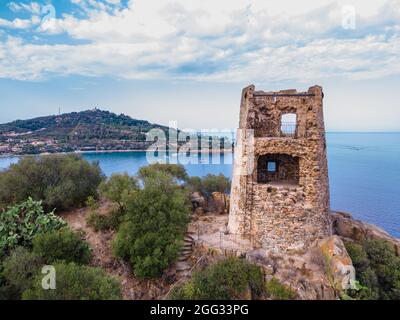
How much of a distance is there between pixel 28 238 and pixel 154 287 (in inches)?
221

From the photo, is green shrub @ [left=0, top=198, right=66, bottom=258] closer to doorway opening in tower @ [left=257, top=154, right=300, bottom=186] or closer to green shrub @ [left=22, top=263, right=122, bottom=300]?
green shrub @ [left=22, top=263, right=122, bottom=300]

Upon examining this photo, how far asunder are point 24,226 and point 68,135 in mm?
73804

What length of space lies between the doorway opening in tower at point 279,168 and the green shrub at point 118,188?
22.5 feet

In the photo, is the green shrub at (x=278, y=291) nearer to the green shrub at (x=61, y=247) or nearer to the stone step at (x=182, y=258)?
the stone step at (x=182, y=258)

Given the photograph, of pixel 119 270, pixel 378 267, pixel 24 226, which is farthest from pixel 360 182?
pixel 24 226

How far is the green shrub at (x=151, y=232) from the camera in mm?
11203

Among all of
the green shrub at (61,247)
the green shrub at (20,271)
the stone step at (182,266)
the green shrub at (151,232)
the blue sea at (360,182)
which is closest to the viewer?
the green shrub at (20,271)

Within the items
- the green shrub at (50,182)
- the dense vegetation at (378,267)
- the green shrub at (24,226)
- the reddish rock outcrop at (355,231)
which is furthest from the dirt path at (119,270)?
the reddish rock outcrop at (355,231)

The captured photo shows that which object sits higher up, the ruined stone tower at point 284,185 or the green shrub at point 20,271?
the ruined stone tower at point 284,185

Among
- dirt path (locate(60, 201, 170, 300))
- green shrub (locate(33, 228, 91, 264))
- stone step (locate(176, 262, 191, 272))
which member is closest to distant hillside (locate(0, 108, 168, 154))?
dirt path (locate(60, 201, 170, 300))

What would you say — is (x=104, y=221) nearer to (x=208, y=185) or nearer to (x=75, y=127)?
(x=208, y=185)

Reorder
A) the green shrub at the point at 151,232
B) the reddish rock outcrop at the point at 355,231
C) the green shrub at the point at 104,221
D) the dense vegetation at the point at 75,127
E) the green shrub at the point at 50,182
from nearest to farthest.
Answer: the green shrub at the point at 151,232 < the green shrub at the point at 104,221 < the reddish rock outcrop at the point at 355,231 < the green shrub at the point at 50,182 < the dense vegetation at the point at 75,127

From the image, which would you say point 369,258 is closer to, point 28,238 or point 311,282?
point 311,282

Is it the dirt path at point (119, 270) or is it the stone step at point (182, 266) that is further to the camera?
the stone step at point (182, 266)
